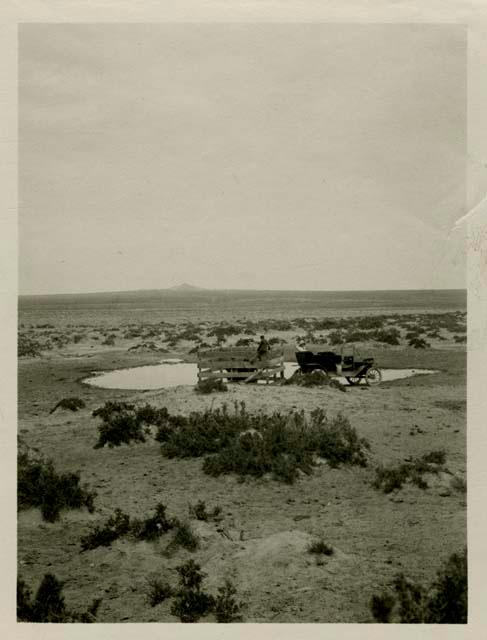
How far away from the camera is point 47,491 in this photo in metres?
5.48

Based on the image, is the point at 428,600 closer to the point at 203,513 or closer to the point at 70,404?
the point at 203,513

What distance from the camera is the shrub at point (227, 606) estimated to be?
4.77 m

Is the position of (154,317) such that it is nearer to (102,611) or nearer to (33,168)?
(33,168)

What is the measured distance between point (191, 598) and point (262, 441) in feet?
6.45

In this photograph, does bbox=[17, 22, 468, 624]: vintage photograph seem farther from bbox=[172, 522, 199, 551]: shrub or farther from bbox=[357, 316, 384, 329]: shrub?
bbox=[357, 316, 384, 329]: shrub

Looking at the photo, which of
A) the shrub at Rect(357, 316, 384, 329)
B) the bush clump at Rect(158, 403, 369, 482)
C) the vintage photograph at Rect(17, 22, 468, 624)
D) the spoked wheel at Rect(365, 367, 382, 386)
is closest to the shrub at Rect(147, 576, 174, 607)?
A: the vintage photograph at Rect(17, 22, 468, 624)

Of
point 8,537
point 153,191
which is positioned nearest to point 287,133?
point 153,191

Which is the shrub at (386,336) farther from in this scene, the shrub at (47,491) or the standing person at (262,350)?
the shrub at (47,491)

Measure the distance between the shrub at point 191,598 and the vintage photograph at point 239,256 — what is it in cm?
2

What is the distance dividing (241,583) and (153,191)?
4783mm

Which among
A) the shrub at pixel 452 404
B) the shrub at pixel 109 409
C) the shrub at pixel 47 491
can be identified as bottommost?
the shrub at pixel 47 491

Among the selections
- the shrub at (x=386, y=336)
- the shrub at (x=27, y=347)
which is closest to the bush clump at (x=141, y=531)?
the shrub at (x=27, y=347)

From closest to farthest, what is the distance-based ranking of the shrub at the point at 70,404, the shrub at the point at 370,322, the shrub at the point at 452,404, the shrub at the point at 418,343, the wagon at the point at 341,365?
the shrub at the point at 452,404 → the shrub at the point at 70,404 → the wagon at the point at 341,365 → the shrub at the point at 418,343 → the shrub at the point at 370,322

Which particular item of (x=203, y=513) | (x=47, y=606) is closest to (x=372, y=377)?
(x=203, y=513)
